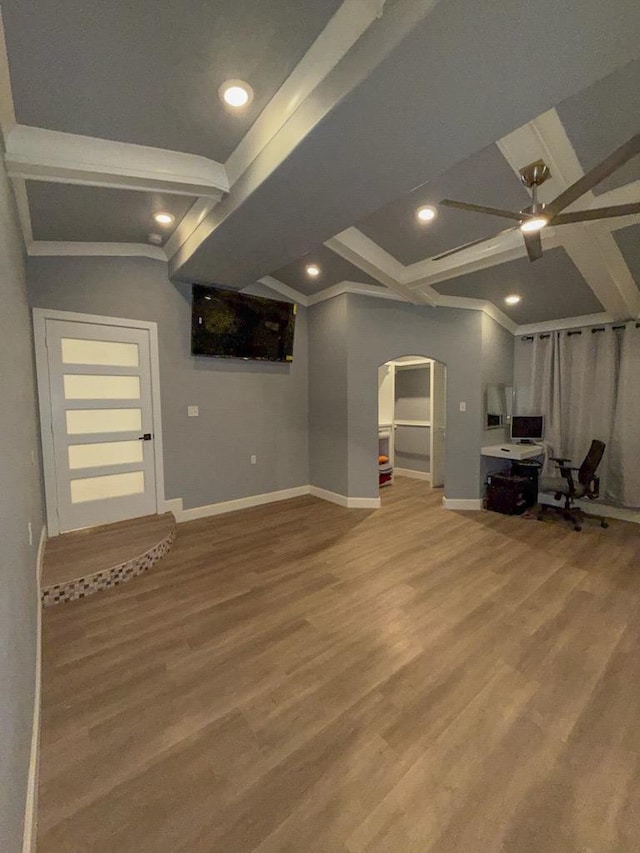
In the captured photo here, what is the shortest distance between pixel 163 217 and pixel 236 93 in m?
1.55

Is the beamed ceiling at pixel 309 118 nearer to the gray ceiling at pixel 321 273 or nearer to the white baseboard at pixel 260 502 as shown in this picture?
the gray ceiling at pixel 321 273

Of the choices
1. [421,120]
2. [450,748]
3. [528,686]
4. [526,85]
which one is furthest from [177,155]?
[528,686]

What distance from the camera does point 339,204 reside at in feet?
7.13

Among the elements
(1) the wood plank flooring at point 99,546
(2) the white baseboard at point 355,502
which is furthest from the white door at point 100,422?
(2) the white baseboard at point 355,502

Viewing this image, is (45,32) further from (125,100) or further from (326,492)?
(326,492)

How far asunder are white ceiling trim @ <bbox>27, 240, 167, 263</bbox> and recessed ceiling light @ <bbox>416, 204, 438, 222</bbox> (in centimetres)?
267

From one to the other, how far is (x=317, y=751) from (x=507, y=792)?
0.74 m

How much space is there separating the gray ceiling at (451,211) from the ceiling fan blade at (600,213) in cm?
54

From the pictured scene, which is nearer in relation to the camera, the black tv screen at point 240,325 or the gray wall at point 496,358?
the black tv screen at point 240,325

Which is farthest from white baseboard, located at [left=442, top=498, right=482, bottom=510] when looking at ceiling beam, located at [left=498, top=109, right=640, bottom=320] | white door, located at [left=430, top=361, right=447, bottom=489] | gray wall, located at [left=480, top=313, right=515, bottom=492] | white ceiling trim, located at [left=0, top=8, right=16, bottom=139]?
white ceiling trim, located at [left=0, top=8, right=16, bottom=139]

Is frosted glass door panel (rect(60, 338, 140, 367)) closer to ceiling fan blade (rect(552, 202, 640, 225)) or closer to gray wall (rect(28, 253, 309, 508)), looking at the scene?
gray wall (rect(28, 253, 309, 508))

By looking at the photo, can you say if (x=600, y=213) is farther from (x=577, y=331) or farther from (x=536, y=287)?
(x=577, y=331)

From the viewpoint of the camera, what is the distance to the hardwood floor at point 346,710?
1.18 meters

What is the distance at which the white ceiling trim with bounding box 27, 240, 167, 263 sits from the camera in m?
3.08
